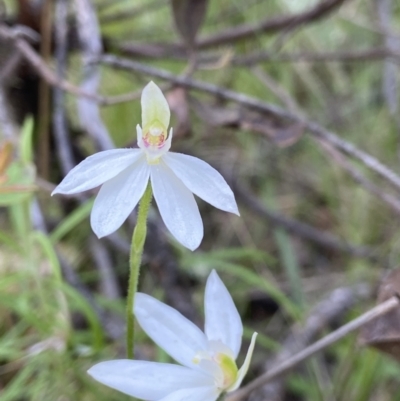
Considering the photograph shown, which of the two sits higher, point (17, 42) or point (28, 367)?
point (17, 42)

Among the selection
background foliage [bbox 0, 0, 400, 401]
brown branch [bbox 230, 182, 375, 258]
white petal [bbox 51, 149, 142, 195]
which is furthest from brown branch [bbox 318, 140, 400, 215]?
white petal [bbox 51, 149, 142, 195]

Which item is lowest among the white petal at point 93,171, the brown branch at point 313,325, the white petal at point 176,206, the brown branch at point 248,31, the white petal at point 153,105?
the brown branch at point 313,325

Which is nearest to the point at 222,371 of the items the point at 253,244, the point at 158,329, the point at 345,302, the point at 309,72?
the point at 158,329

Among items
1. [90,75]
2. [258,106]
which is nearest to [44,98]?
[90,75]

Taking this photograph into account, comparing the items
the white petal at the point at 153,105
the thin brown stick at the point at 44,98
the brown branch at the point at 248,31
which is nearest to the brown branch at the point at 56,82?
the thin brown stick at the point at 44,98

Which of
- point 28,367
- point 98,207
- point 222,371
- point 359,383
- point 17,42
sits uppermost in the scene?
point 17,42

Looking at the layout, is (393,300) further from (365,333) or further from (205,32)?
(205,32)

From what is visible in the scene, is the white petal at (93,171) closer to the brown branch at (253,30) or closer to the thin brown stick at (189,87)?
the thin brown stick at (189,87)
